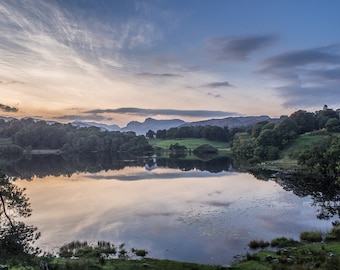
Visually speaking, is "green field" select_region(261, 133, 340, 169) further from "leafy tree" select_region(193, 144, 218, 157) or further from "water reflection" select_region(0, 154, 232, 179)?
"leafy tree" select_region(193, 144, 218, 157)

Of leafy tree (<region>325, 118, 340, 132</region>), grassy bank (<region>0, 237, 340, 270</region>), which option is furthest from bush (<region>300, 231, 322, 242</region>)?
leafy tree (<region>325, 118, 340, 132</region>)

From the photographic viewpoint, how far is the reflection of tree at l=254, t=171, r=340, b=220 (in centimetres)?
4193

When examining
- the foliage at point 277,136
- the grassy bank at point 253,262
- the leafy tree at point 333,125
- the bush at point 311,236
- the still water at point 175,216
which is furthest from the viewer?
the leafy tree at point 333,125

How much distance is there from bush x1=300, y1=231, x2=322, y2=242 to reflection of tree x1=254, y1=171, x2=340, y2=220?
31.8ft

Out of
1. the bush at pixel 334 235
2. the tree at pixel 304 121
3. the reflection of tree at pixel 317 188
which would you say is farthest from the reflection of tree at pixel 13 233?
the tree at pixel 304 121

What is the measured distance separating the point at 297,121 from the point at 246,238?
5403 inches

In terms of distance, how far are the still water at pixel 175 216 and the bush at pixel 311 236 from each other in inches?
36.0

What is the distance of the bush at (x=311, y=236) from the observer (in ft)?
92.6

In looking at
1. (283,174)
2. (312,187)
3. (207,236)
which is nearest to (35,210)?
(207,236)

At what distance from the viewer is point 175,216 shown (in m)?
39.5

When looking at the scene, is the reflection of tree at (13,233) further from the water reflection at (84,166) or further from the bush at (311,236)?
the water reflection at (84,166)

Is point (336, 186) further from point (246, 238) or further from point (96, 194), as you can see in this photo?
point (96, 194)

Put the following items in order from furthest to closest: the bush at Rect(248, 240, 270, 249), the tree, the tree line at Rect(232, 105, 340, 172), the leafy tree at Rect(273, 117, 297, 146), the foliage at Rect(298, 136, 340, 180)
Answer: the tree < the leafy tree at Rect(273, 117, 297, 146) < the tree line at Rect(232, 105, 340, 172) < the foliage at Rect(298, 136, 340, 180) < the bush at Rect(248, 240, 270, 249)

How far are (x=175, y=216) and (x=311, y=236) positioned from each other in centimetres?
1636
